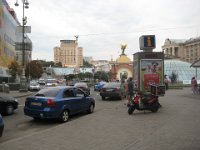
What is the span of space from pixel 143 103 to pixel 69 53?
121173mm

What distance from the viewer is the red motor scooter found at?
1411cm

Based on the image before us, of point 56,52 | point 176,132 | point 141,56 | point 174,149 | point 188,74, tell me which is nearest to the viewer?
point 174,149

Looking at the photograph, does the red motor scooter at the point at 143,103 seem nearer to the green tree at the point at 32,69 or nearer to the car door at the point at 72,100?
the car door at the point at 72,100

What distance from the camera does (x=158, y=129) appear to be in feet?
32.8

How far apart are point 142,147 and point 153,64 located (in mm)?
10061

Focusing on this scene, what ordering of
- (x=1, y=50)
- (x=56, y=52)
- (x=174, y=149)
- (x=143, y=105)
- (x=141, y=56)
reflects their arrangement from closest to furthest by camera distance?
(x=174, y=149)
(x=143, y=105)
(x=141, y=56)
(x=1, y=50)
(x=56, y=52)

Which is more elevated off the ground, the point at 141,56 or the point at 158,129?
the point at 141,56

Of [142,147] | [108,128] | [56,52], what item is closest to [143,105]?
[108,128]

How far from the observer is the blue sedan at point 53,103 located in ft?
39.7

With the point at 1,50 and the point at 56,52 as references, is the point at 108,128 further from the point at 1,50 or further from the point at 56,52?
the point at 56,52

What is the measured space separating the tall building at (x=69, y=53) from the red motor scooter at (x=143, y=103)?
100 metres

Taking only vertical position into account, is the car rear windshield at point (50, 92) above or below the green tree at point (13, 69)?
below

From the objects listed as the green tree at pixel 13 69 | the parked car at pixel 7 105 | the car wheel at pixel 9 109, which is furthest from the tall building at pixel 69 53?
the car wheel at pixel 9 109

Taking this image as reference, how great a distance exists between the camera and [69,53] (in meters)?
134
